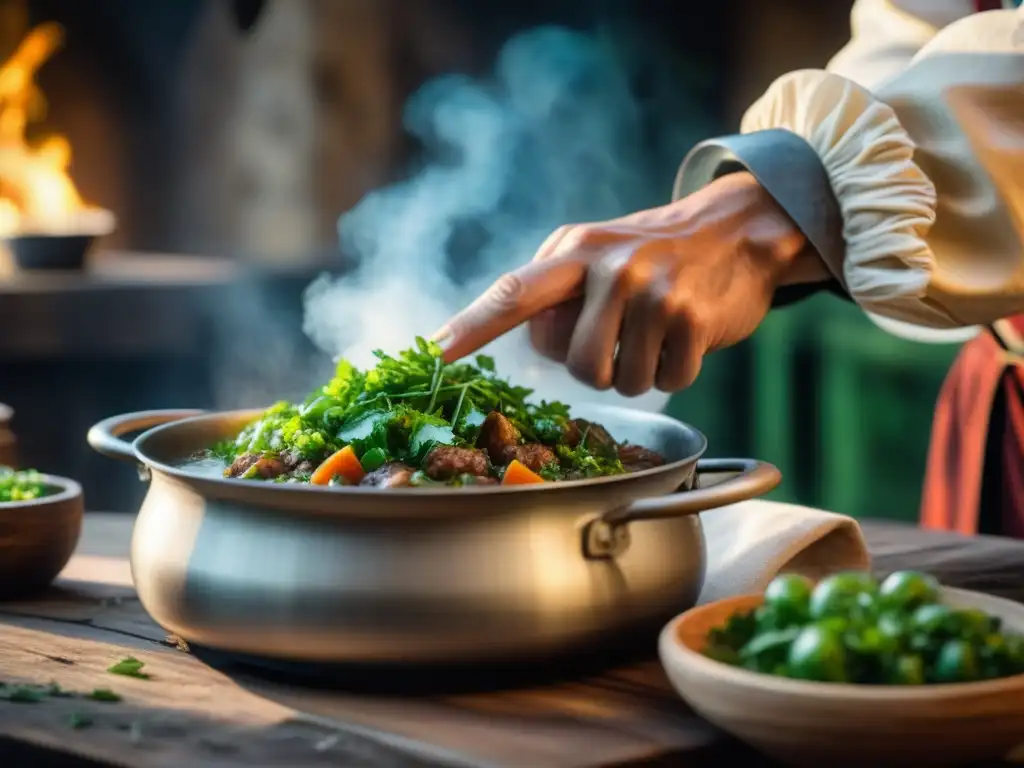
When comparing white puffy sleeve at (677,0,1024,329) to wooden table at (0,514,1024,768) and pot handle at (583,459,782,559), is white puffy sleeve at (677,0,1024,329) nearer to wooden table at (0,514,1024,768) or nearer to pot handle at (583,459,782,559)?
pot handle at (583,459,782,559)

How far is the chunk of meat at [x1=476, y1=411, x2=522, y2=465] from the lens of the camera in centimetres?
153

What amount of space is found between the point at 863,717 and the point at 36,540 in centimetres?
108

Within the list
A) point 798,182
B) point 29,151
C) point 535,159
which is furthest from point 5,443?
point 29,151

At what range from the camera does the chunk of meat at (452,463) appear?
1.43 m

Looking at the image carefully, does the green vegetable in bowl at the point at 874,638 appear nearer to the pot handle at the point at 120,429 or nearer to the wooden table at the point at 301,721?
the wooden table at the point at 301,721

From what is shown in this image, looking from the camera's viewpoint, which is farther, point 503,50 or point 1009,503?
point 503,50

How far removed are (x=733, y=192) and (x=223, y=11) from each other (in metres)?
4.47

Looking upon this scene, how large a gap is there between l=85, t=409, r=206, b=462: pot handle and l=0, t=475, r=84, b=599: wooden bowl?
0.37 ft

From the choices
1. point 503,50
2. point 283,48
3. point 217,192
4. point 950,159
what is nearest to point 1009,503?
point 950,159

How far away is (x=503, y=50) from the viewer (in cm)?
563

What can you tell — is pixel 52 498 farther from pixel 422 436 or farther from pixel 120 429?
pixel 422 436

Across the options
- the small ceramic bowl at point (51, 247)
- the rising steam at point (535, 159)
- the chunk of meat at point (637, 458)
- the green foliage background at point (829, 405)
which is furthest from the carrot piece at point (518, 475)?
the small ceramic bowl at point (51, 247)

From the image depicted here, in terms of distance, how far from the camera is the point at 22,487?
1.83m

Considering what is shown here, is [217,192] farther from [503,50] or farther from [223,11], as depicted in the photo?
[503,50]
